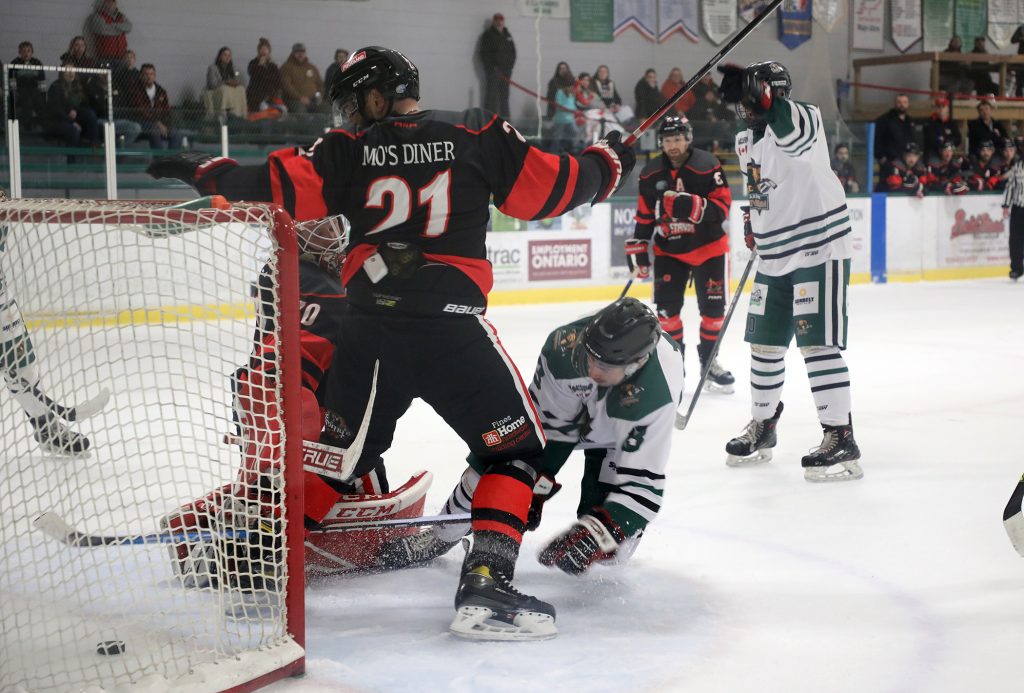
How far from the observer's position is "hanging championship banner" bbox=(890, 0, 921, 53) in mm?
14109

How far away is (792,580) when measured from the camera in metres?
2.49

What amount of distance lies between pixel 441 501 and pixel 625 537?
844 millimetres

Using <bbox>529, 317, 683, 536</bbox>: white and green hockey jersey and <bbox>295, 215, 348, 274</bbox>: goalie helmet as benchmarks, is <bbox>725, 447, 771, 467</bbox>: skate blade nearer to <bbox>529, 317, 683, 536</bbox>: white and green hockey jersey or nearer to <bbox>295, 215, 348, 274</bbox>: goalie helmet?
<bbox>529, 317, 683, 536</bbox>: white and green hockey jersey

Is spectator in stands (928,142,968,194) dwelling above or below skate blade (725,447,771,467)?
above

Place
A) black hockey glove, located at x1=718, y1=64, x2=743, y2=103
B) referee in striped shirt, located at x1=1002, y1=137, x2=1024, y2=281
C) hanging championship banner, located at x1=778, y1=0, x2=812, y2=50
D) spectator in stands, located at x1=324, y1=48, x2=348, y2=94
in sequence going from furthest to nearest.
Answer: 1. hanging championship banner, located at x1=778, y1=0, x2=812, y2=50
2. referee in striped shirt, located at x1=1002, y1=137, x2=1024, y2=281
3. spectator in stands, located at x1=324, y1=48, x2=348, y2=94
4. black hockey glove, located at x1=718, y1=64, x2=743, y2=103

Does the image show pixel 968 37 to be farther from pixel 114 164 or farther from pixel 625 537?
pixel 625 537

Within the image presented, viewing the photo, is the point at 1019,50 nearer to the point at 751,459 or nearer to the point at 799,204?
the point at 799,204

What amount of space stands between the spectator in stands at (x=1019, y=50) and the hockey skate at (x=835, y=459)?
39.1ft

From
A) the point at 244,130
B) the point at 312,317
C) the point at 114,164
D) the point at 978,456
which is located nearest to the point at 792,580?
the point at 312,317

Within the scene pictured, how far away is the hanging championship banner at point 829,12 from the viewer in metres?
13.2

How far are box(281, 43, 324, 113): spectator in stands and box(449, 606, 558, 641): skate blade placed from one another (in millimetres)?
7990

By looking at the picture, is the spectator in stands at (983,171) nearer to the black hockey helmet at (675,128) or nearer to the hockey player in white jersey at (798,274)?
the black hockey helmet at (675,128)

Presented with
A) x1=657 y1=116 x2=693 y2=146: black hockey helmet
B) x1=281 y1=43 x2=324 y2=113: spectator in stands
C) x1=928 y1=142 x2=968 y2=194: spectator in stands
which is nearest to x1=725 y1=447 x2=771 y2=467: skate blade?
x1=657 y1=116 x2=693 y2=146: black hockey helmet

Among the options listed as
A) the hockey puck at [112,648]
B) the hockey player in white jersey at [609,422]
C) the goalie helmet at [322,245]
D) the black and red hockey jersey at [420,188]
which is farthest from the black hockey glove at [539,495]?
the hockey puck at [112,648]
